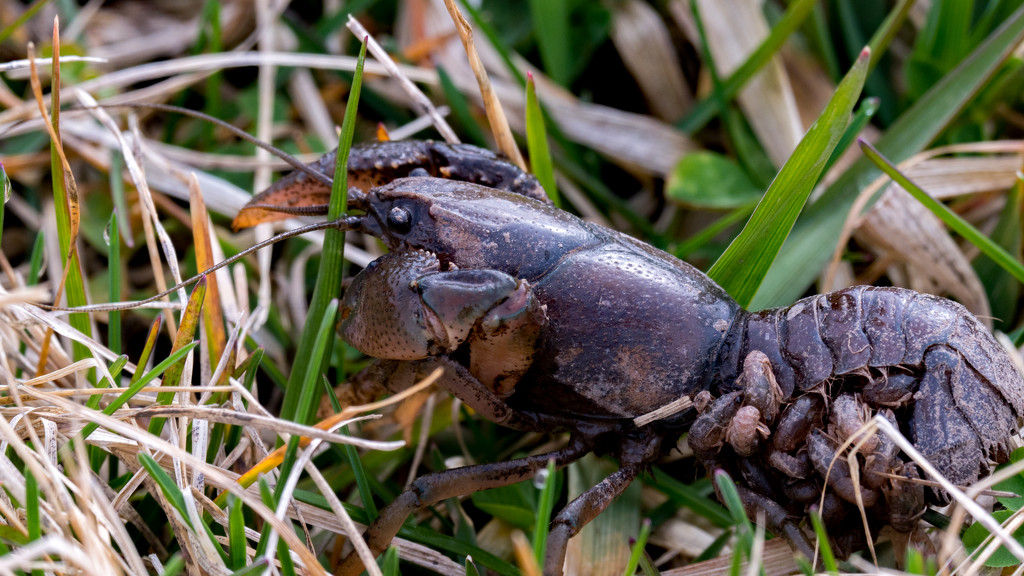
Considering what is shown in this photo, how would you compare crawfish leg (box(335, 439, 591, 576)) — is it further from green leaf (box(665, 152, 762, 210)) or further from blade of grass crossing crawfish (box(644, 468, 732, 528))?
Answer: green leaf (box(665, 152, 762, 210))

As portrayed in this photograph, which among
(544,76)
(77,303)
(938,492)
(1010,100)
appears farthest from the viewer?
(544,76)

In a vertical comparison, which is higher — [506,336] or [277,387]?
[506,336]

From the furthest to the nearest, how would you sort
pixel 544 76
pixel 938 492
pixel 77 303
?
pixel 544 76 < pixel 77 303 < pixel 938 492

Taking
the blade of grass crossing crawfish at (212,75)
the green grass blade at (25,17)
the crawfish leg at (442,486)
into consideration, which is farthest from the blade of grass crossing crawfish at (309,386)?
the green grass blade at (25,17)

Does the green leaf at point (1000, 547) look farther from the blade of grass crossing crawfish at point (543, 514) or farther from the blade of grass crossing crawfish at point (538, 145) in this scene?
the blade of grass crossing crawfish at point (538, 145)

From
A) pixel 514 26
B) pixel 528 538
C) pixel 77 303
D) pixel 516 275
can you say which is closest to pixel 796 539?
pixel 528 538

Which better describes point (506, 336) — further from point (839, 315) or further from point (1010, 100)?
point (1010, 100)

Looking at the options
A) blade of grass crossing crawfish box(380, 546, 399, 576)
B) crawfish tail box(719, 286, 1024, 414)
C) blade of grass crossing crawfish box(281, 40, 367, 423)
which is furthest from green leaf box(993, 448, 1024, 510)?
blade of grass crossing crawfish box(281, 40, 367, 423)
